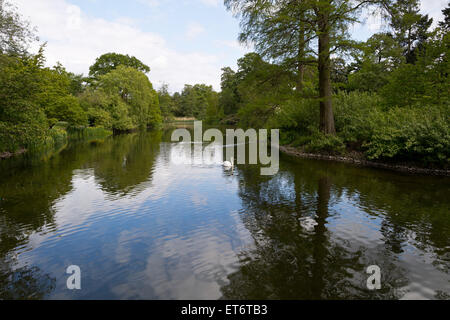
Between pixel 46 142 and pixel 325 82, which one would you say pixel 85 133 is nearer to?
pixel 46 142

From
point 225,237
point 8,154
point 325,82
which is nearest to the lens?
point 225,237

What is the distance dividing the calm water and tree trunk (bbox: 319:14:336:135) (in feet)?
22.0

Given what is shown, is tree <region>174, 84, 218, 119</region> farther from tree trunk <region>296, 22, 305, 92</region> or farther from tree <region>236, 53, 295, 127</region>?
tree trunk <region>296, 22, 305, 92</region>

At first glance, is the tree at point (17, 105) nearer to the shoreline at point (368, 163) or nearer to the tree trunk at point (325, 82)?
the shoreline at point (368, 163)

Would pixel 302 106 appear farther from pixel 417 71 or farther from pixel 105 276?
pixel 105 276

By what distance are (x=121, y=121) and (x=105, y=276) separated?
41.8 meters

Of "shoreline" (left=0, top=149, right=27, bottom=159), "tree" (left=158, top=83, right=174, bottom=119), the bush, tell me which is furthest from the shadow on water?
"tree" (left=158, top=83, right=174, bottom=119)

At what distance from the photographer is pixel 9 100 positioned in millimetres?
16094

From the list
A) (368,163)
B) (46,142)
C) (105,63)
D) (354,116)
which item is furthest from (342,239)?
(105,63)

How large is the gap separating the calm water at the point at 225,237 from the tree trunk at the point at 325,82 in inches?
264

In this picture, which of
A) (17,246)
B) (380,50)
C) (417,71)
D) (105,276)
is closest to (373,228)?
(105,276)

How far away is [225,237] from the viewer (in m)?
6.21

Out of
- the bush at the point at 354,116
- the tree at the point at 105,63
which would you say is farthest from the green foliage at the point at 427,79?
the tree at the point at 105,63

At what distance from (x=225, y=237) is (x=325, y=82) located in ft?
47.3
